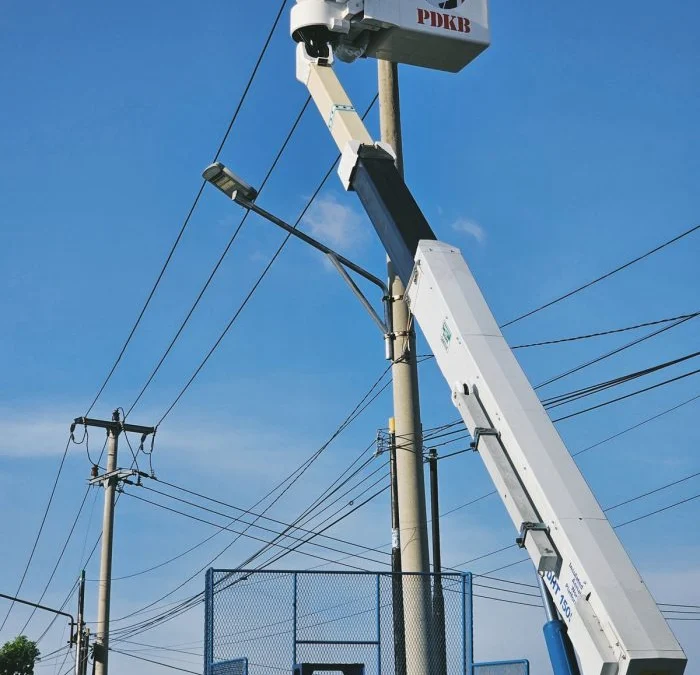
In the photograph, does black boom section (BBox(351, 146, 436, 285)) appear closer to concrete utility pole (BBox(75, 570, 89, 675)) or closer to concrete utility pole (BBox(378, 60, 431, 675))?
concrete utility pole (BBox(378, 60, 431, 675))

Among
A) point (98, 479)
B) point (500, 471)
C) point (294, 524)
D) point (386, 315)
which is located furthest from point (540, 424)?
point (98, 479)

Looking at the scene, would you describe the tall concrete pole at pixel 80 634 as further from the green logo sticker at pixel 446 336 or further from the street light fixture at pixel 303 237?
the green logo sticker at pixel 446 336

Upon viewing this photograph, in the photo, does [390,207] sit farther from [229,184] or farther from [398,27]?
[229,184]

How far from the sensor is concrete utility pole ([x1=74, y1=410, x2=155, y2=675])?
90.8 feet

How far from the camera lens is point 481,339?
780 cm

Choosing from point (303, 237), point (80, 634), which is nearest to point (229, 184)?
point (303, 237)

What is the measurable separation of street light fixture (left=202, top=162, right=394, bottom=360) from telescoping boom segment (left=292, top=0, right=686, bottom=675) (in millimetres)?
1867

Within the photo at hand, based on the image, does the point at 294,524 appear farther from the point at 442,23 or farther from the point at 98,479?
the point at 442,23

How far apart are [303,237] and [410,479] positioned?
10.5 ft

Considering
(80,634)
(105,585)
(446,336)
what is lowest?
(446,336)

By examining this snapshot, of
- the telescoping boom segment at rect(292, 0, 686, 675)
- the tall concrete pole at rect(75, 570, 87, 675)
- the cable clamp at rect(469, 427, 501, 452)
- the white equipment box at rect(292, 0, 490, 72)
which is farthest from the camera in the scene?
the tall concrete pole at rect(75, 570, 87, 675)

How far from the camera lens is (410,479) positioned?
1134 centimetres

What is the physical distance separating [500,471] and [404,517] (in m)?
4.08

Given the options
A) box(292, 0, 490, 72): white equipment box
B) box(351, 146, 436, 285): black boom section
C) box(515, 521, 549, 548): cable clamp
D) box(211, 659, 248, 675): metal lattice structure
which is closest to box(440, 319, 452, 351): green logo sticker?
box(351, 146, 436, 285): black boom section
